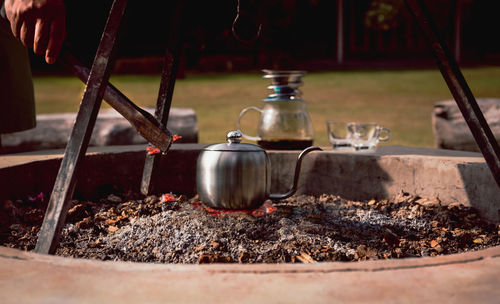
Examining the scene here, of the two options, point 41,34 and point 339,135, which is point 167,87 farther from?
point 339,135

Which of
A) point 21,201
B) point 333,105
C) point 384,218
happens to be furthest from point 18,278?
point 333,105

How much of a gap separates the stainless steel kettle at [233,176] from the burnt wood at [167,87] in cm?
35

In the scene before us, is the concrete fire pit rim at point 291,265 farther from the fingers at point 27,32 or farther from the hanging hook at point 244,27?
the hanging hook at point 244,27

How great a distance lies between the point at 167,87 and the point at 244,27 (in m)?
0.36

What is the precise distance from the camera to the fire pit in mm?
1616

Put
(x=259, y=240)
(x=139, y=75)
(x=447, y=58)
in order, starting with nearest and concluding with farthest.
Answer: (x=447, y=58) < (x=259, y=240) < (x=139, y=75)

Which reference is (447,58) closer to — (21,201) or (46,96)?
(21,201)

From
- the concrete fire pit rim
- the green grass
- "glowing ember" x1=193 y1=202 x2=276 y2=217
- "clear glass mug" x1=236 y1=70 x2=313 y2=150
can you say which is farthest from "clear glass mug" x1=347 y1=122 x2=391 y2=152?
the green grass

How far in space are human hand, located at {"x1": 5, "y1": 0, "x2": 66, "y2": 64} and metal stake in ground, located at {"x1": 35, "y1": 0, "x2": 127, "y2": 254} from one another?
16 centimetres

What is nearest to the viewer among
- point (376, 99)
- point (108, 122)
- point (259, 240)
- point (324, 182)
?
point (259, 240)

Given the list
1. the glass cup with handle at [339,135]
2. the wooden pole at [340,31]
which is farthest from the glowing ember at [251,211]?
the wooden pole at [340,31]

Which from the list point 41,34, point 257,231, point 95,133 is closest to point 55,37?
point 41,34

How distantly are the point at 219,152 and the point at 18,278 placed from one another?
→ 818 mm

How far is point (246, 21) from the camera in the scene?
1965mm
